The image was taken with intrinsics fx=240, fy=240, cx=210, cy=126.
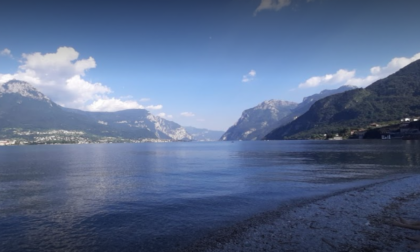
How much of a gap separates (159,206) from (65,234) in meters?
9.99

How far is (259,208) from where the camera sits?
2561cm

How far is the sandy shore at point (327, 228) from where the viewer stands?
611 inches

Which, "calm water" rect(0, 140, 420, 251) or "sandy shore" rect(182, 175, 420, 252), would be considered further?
"calm water" rect(0, 140, 420, 251)

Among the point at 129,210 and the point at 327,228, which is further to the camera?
the point at 129,210

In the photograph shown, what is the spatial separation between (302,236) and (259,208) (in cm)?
871

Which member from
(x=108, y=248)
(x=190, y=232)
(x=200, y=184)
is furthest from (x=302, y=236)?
(x=200, y=184)

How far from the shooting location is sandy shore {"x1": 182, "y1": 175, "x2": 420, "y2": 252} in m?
15.5

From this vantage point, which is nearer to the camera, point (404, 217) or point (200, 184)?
point (404, 217)

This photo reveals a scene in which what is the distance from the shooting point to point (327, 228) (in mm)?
18344

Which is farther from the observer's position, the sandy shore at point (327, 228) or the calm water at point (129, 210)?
the calm water at point (129, 210)

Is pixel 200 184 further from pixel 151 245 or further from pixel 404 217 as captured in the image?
pixel 404 217

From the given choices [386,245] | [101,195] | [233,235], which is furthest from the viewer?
[101,195]

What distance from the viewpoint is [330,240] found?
53.1 feet

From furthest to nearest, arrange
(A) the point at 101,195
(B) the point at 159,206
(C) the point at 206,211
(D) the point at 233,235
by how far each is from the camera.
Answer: (A) the point at 101,195 < (B) the point at 159,206 < (C) the point at 206,211 < (D) the point at 233,235
